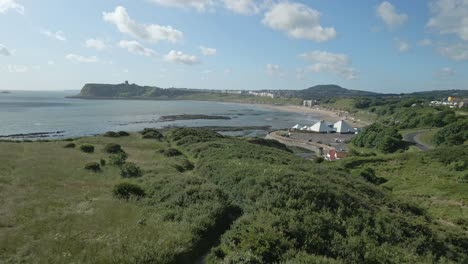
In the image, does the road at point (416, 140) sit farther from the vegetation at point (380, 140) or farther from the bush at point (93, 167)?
the bush at point (93, 167)

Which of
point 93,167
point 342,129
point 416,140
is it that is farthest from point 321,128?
point 93,167

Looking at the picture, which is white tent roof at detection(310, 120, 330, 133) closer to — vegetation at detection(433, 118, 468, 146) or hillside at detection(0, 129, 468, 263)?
A: vegetation at detection(433, 118, 468, 146)

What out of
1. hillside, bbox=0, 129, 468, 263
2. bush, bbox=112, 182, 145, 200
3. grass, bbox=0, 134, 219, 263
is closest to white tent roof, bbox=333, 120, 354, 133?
hillside, bbox=0, 129, 468, 263

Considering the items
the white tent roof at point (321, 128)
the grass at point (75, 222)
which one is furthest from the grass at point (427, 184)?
the white tent roof at point (321, 128)

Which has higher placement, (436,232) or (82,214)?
(82,214)

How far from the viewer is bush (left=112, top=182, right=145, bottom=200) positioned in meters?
16.5

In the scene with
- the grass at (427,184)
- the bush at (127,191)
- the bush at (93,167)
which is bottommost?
the grass at (427,184)

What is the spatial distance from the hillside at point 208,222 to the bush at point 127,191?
6 centimetres

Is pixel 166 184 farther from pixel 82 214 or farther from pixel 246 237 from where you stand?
pixel 246 237

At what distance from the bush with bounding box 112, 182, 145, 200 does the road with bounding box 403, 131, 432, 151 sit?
196 ft

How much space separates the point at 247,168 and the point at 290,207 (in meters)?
5.75

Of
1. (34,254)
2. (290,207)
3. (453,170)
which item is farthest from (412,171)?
(34,254)

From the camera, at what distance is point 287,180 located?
16.6 m

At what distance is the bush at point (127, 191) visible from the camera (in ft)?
54.2
